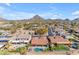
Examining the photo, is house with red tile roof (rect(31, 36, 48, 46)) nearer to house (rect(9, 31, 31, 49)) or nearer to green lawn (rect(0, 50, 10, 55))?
house (rect(9, 31, 31, 49))

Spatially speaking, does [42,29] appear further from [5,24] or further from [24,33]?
[5,24]

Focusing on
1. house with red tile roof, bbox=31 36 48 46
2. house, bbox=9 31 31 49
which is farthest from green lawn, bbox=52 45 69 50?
house, bbox=9 31 31 49

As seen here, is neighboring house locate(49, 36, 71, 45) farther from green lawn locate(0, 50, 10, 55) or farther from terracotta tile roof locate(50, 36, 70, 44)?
green lawn locate(0, 50, 10, 55)

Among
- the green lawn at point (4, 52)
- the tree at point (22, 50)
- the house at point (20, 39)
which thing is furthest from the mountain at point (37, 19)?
the green lawn at point (4, 52)

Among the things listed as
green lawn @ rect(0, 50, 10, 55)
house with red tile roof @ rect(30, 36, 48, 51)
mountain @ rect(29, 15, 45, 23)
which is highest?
mountain @ rect(29, 15, 45, 23)

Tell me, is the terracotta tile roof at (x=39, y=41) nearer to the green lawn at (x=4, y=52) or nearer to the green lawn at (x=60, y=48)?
the green lawn at (x=60, y=48)

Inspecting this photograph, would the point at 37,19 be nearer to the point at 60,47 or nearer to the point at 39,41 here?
the point at 39,41

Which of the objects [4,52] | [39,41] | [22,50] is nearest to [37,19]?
[39,41]

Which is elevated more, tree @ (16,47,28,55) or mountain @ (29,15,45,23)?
mountain @ (29,15,45,23)

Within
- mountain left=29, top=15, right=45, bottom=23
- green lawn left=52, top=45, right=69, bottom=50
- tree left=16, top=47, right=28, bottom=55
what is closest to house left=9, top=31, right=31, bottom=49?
tree left=16, top=47, right=28, bottom=55
